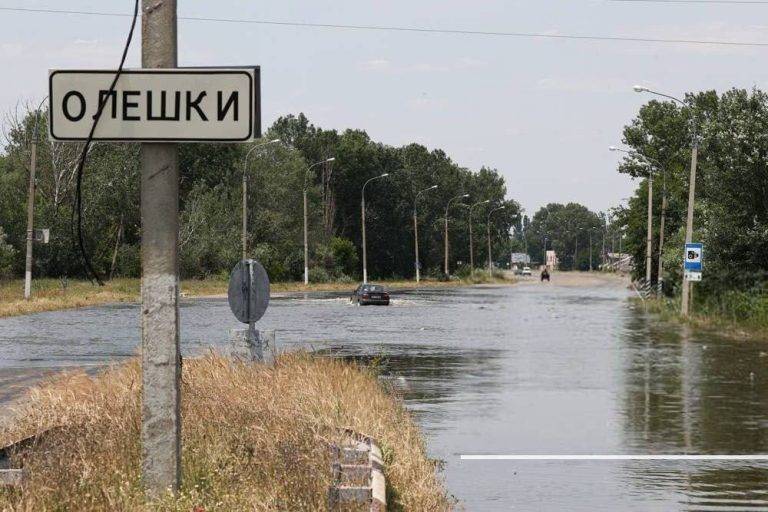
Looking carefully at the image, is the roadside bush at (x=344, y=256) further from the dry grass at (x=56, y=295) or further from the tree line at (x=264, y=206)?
the dry grass at (x=56, y=295)

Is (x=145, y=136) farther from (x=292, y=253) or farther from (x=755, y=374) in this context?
(x=292, y=253)

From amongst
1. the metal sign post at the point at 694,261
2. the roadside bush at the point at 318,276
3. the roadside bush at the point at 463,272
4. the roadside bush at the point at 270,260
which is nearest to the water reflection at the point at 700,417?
the metal sign post at the point at 694,261

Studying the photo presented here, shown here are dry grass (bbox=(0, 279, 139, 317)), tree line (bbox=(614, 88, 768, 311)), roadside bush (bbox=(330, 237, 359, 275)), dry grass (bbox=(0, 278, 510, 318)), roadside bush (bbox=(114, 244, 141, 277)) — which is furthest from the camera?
roadside bush (bbox=(330, 237, 359, 275))

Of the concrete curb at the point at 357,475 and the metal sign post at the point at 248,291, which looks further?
the metal sign post at the point at 248,291

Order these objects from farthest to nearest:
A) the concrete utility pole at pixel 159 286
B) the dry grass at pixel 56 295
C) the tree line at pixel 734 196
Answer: the dry grass at pixel 56 295
the tree line at pixel 734 196
the concrete utility pole at pixel 159 286

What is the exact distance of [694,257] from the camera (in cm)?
3922

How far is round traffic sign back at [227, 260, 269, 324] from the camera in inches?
647

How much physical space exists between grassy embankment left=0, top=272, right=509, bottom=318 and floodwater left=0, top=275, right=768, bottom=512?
5.95 meters

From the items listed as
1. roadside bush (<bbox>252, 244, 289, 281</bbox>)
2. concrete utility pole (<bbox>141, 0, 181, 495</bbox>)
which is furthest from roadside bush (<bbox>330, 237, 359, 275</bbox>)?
concrete utility pole (<bbox>141, 0, 181, 495</bbox>)

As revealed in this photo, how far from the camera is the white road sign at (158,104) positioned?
24.9 ft

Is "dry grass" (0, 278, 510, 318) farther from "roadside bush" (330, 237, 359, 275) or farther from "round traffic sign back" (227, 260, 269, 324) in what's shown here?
"round traffic sign back" (227, 260, 269, 324)

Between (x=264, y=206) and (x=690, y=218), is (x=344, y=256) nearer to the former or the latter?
(x=264, y=206)

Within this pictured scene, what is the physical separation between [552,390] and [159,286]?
41.0 ft

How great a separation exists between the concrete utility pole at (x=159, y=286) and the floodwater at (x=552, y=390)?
310 centimetres
